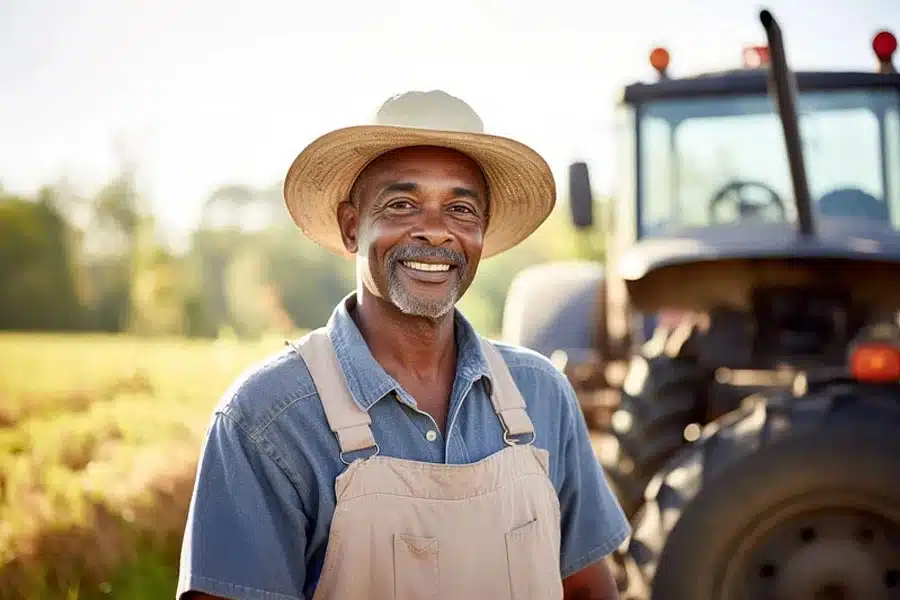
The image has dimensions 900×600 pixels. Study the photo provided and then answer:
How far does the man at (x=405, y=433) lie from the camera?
1.71 meters

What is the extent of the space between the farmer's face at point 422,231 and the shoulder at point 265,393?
0.84ft

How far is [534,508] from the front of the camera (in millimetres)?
1881

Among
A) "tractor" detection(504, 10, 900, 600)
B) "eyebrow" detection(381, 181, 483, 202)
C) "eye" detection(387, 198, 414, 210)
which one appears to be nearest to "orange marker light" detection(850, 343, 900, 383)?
"tractor" detection(504, 10, 900, 600)

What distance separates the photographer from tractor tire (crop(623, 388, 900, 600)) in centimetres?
283

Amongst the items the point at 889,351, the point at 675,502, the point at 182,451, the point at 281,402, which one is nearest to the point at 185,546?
the point at 281,402

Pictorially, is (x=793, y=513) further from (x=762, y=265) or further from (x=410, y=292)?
(x=410, y=292)

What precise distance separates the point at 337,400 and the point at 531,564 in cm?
44

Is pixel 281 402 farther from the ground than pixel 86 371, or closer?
farther from the ground

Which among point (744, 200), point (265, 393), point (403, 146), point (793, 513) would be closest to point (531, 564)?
point (265, 393)

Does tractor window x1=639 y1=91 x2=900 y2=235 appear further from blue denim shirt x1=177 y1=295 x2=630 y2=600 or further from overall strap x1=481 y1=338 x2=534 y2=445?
blue denim shirt x1=177 y1=295 x2=630 y2=600

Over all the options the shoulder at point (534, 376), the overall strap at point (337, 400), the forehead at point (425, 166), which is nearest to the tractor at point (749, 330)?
the shoulder at point (534, 376)

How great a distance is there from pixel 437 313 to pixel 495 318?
4328cm

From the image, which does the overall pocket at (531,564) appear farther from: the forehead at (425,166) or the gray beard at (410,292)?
the forehead at (425,166)

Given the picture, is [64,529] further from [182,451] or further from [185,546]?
[185,546]
